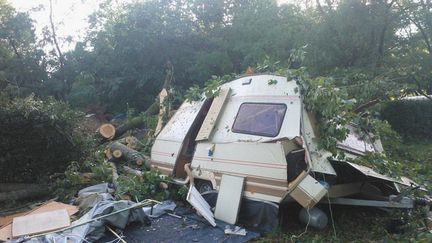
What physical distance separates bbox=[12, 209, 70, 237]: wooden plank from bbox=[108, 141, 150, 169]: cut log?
3.65 metres

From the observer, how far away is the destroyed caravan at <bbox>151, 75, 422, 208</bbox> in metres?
5.68

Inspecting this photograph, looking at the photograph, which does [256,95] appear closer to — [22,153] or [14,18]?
[22,153]

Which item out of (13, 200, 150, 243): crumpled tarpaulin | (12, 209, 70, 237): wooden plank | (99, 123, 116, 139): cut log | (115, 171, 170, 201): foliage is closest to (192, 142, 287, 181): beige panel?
(115, 171, 170, 201): foliage

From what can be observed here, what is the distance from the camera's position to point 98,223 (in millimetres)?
5676

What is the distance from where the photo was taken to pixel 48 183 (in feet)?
29.5

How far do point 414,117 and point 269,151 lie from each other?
37.8 feet

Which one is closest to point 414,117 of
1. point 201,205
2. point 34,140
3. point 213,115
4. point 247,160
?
point 213,115

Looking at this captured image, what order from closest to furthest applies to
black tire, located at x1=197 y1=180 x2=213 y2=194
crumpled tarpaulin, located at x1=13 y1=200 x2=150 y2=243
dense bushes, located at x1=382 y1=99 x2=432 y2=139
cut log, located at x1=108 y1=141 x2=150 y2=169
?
crumpled tarpaulin, located at x1=13 y1=200 x2=150 y2=243
black tire, located at x1=197 y1=180 x2=213 y2=194
cut log, located at x1=108 y1=141 x2=150 y2=169
dense bushes, located at x1=382 y1=99 x2=432 y2=139

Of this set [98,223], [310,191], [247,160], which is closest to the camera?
[310,191]

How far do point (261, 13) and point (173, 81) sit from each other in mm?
5048

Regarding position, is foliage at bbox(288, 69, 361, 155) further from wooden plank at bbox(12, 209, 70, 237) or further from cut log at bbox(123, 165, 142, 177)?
cut log at bbox(123, 165, 142, 177)

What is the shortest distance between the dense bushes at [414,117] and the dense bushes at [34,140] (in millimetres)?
11422

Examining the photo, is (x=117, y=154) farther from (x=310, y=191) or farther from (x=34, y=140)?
(x=310, y=191)

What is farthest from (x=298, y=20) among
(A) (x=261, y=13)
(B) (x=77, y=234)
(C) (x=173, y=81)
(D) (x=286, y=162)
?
(B) (x=77, y=234)
